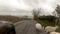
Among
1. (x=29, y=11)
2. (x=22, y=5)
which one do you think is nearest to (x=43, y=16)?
(x=29, y=11)

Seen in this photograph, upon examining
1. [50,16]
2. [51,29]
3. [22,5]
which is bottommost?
[51,29]

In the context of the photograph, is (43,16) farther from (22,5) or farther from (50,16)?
(22,5)

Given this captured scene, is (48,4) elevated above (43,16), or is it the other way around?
(48,4)

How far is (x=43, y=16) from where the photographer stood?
3.11 m

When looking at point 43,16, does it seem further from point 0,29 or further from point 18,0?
point 0,29

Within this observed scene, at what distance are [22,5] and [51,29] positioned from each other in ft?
A: 3.33

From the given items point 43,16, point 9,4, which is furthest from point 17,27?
point 9,4

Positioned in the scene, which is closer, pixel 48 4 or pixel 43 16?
pixel 43 16

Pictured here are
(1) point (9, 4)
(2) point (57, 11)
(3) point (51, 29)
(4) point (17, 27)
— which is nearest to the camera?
(4) point (17, 27)

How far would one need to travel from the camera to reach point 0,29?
70.6 inches

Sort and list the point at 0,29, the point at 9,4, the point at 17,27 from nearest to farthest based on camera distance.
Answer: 1. the point at 0,29
2. the point at 17,27
3. the point at 9,4

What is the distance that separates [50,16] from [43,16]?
0.16 meters

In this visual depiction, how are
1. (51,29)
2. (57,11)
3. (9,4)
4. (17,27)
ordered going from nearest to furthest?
(17,27) < (51,29) < (57,11) < (9,4)

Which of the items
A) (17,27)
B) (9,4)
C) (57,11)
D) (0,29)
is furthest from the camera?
(9,4)
